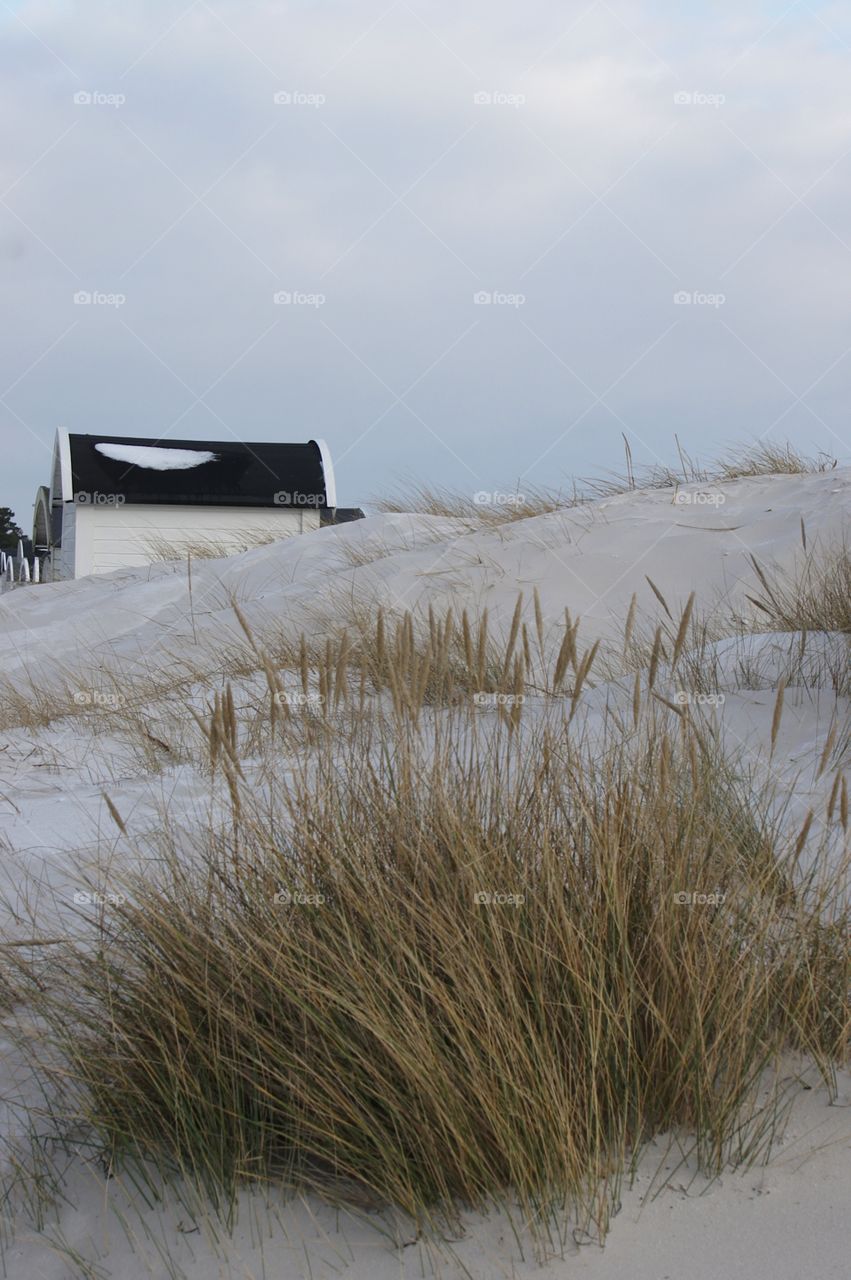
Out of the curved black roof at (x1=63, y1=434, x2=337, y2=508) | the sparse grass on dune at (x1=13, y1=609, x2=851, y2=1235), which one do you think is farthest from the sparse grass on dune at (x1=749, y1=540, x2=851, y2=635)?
the curved black roof at (x1=63, y1=434, x2=337, y2=508)

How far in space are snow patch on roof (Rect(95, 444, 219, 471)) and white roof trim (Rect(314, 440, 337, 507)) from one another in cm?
206

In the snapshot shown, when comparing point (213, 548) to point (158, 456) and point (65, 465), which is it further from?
point (158, 456)

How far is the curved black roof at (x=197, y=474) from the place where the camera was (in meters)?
19.7

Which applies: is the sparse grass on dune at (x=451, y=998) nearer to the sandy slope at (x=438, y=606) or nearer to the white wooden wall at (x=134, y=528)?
the sandy slope at (x=438, y=606)

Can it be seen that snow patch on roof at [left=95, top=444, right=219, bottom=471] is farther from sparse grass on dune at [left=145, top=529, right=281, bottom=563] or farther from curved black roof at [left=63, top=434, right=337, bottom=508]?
sparse grass on dune at [left=145, top=529, right=281, bottom=563]

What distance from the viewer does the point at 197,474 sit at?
65.5ft

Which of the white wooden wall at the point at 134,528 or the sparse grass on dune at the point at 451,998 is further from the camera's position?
the white wooden wall at the point at 134,528

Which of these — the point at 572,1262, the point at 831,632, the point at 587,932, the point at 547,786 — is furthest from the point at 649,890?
the point at 831,632

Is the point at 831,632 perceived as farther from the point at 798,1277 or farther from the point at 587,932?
the point at 798,1277

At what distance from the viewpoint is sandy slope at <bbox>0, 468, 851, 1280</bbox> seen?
1.84 m

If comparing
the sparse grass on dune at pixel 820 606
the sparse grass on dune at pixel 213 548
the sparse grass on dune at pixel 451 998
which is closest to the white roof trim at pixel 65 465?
the sparse grass on dune at pixel 213 548

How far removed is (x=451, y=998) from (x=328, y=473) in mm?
19281

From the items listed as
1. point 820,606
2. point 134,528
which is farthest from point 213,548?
point 820,606

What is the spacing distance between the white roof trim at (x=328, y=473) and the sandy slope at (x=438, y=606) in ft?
28.0
